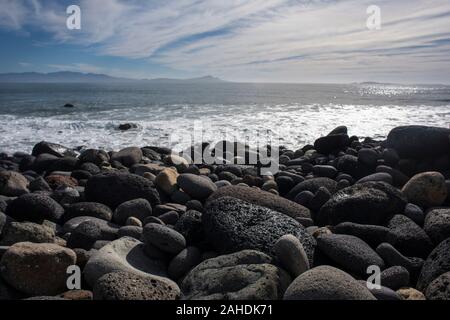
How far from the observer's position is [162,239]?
373 centimetres

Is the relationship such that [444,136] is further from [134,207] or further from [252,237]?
[134,207]

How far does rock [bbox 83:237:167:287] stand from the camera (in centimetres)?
322

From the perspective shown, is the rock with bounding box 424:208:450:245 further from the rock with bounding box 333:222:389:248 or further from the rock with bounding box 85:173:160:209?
the rock with bounding box 85:173:160:209

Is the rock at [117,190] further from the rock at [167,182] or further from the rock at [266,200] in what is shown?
the rock at [266,200]

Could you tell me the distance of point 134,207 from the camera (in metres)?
5.01

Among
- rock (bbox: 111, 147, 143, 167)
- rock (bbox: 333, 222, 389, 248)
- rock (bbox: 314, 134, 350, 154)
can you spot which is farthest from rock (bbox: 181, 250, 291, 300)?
rock (bbox: 314, 134, 350, 154)

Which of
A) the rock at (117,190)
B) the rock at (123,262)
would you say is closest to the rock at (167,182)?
the rock at (117,190)

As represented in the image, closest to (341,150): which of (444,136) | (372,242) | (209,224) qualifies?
(444,136)

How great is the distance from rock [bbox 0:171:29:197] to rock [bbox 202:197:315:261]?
358cm

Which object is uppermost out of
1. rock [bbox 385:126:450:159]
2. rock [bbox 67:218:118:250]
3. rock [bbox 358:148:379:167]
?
rock [bbox 385:126:450:159]

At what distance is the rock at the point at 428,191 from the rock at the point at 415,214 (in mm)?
417

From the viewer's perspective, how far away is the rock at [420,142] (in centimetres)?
719

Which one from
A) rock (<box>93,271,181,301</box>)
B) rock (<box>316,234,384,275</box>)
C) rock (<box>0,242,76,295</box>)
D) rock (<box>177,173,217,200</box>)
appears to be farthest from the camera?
rock (<box>177,173,217,200</box>)

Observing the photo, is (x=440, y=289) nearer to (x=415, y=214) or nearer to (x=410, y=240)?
(x=410, y=240)
